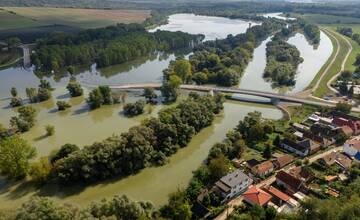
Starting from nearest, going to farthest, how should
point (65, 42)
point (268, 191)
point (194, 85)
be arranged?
point (268, 191) → point (194, 85) → point (65, 42)

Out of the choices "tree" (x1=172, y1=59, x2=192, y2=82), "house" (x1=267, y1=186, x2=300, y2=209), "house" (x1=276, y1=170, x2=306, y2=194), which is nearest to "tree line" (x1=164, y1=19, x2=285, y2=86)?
"tree" (x1=172, y1=59, x2=192, y2=82)

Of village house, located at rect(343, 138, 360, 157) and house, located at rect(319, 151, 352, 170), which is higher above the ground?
village house, located at rect(343, 138, 360, 157)

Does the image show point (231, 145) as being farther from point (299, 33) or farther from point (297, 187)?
point (299, 33)

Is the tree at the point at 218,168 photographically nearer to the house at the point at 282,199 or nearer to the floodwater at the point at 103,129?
the floodwater at the point at 103,129

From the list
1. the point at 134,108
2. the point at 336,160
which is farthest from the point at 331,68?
the point at 134,108

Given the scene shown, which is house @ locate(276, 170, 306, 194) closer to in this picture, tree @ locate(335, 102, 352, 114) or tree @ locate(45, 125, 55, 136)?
tree @ locate(335, 102, 352, 114)

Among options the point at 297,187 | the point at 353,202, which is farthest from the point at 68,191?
the point at 353,202

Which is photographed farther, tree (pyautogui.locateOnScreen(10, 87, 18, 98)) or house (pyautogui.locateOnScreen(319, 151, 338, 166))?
tree (pyautogui.locateOnScreen(10, 87, 18, 98))

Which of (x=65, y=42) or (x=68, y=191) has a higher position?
(x=65, y=42)
